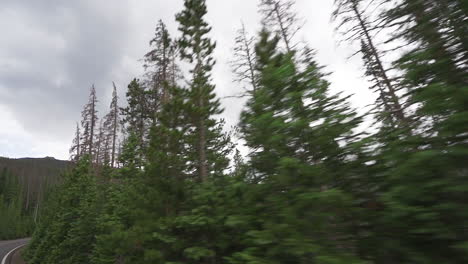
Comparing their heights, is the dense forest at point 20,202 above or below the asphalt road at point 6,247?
above

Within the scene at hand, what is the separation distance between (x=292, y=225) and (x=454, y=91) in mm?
1874

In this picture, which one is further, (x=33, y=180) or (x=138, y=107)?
(x=33, y=180)

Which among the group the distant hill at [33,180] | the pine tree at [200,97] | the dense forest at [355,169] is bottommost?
the dense forest at [355,169]

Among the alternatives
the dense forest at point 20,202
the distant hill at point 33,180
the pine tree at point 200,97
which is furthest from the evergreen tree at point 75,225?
the distant hill at point 33,180

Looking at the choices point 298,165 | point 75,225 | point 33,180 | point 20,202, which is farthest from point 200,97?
point 33,180

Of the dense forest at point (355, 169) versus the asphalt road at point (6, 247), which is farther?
the asphalt road at point (6, 247)

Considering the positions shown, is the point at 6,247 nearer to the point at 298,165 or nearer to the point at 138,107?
the point at 138,107

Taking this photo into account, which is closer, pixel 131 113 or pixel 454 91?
pixel 454 91

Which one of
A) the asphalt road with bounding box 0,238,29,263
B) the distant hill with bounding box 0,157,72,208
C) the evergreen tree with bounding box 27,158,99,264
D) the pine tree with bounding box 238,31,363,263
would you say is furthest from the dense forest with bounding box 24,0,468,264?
the distant hill with bounding box 0,157,72,208

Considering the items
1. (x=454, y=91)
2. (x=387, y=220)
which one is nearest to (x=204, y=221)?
(x=387, y=220)

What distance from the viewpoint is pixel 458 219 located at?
2.16 meters

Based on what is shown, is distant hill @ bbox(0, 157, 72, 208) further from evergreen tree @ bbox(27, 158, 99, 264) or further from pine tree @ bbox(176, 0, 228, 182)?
pine tree @ bbox(176, 0, 228, 182)

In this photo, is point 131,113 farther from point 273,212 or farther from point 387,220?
point 387,220

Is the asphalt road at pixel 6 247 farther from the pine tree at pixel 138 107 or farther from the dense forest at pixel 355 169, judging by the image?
the dense forest at pixel 355 169
